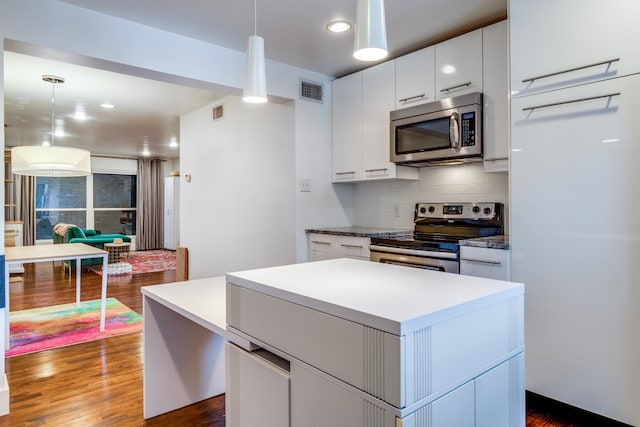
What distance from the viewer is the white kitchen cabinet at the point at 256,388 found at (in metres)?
1.14

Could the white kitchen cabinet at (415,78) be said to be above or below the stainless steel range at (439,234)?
above

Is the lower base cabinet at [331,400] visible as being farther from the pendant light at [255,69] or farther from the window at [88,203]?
the window at [88,203]

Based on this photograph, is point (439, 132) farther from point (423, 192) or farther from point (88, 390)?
point (88, 390)

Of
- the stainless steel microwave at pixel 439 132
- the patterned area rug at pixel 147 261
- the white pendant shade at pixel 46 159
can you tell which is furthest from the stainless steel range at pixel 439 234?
the patterned area rug at pixel 147 261

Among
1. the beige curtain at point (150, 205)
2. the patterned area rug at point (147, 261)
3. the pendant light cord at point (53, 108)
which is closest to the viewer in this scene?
the pendant light cord at point (53, 108)

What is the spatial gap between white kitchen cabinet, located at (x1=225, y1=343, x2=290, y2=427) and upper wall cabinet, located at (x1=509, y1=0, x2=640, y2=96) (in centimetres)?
193

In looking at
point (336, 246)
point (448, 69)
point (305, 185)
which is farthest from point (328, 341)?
point (305, 185)

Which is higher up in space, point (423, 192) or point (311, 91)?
point (311, 91)

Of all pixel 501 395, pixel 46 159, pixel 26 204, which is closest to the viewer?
pixel 501 395

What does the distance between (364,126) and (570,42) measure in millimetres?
1699

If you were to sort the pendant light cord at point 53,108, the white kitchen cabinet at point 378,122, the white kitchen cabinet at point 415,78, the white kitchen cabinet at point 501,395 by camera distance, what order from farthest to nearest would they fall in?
1. the pendant light cord at point 53,108
2. the white kitchen cabinet at point 378,122
3. the white kitchen cabinet at point 415,78
4. the white kitchen cabinet at point 501,395

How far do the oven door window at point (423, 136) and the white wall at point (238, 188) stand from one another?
0.97 m

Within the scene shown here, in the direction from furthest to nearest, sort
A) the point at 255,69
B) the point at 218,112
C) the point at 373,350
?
the point at 218,112 < the point at 255,69 < the point at 373,350

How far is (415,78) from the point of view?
3033mm
